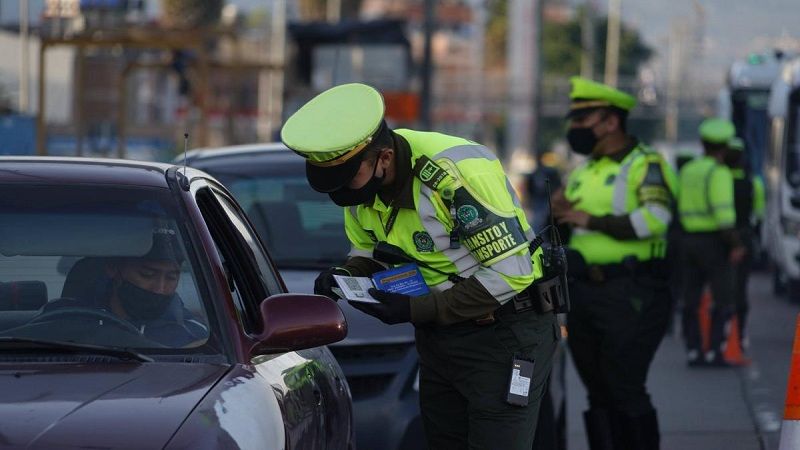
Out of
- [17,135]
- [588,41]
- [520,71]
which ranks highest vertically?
[588,41]

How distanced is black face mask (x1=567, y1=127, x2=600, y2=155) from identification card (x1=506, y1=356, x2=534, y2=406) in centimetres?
273

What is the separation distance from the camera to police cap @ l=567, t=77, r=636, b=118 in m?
7.68

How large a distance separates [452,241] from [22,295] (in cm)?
130

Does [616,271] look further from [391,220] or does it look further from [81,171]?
[81,171]

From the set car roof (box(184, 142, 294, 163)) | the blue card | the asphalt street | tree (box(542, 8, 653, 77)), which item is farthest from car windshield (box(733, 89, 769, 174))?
tree (box(542, 8, 653, 77))

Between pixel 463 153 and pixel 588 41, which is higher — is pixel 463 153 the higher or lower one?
the lower one

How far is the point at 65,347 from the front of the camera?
4.24m

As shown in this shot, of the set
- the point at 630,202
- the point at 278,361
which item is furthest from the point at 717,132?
the point at 278,361

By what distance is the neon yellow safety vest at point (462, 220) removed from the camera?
16.3 feet

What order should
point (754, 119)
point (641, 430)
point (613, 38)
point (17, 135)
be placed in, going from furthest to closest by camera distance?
point (613, 38)
point (754, 119)
point (17, 135)
point (641, 430)

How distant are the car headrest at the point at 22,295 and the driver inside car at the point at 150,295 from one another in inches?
2.1

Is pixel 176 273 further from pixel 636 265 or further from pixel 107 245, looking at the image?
pixel 636 265

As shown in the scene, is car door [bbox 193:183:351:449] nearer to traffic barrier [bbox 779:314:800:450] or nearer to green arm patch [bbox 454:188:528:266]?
green arm patch [bbox 454:188:528:266]

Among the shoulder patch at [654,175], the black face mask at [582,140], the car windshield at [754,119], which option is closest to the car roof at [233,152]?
the black face mask at [582,140]
